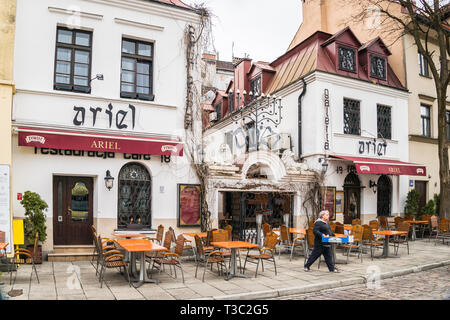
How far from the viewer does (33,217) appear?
9664 millimetres

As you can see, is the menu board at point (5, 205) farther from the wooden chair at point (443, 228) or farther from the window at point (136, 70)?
the wooden chair at point (443, 228)

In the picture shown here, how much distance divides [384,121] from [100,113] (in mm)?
12470

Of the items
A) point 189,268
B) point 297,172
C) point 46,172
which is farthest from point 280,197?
point 46,172

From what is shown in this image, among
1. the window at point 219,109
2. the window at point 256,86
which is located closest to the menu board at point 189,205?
the window at point 256,86

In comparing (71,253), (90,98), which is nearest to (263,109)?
(90,98)

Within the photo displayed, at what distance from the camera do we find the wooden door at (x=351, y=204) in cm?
1616

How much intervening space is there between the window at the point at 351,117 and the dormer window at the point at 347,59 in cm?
146

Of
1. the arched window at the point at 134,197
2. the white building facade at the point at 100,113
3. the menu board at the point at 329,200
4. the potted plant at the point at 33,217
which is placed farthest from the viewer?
the menu board at the point at 329,200

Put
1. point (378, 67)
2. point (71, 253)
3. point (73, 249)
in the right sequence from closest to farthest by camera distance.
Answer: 1. point (71, 253)
2. point (73, 249)
3. point (378, 67)

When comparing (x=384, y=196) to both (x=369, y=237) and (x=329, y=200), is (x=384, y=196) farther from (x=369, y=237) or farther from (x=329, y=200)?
(x=369, y=237)

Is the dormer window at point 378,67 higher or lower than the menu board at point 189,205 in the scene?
higher

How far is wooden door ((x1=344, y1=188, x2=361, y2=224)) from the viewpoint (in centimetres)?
1616

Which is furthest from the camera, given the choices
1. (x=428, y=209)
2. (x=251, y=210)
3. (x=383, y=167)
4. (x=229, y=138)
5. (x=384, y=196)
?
(x=229, y=138)
